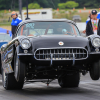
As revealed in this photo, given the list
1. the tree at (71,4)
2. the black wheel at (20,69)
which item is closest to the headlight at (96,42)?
the black wheel at (20,69)

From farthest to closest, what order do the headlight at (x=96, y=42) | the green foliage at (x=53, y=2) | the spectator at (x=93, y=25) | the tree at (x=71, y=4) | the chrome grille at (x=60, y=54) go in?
the tree at (x=71, y=4), the green foliage at (x=53, y=2), the spectator at (x=93, y=25), the headlight at (x=96, y=42), the chrome grille at (x=60, y=54)

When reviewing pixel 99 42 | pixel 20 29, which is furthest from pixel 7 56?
pixel 99 42

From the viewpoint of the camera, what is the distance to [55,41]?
693cm

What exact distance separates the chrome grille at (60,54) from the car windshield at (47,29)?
128cm

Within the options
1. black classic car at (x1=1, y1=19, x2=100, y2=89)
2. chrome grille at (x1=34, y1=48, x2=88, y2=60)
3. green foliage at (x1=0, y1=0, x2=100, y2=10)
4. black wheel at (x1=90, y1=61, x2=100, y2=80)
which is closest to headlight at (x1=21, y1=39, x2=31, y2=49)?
A: black classic car at (x1=1, y1=19, x2=100, y2=89)

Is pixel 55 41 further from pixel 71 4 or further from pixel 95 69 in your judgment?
pixel 71 4

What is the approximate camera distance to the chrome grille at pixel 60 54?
676cm

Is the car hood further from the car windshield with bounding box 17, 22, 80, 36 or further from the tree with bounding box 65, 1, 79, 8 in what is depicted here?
the tree with bounding box 65, 1, 79, 8

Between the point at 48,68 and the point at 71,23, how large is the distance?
1.89 m

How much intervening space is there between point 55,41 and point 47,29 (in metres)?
1.27

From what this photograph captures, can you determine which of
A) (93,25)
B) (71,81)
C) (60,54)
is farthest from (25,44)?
(93,25)

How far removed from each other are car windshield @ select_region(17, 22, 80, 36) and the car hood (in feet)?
3.28

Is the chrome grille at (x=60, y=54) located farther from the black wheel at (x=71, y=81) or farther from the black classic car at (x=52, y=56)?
the black wheel at (x=71, y=81)

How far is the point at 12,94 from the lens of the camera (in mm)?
7324
